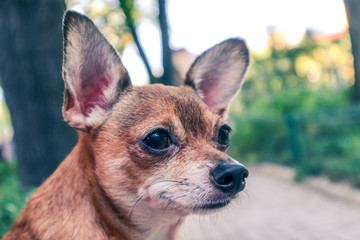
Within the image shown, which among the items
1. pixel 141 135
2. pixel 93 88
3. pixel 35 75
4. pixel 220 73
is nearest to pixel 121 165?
pixel 141 135

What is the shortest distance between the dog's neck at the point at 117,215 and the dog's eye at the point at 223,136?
69 centimetres

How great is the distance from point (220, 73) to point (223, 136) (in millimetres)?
660

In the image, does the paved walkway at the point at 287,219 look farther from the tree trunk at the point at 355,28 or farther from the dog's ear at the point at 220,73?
the tree trunk at the point at 355,28

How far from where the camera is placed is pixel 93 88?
2.49 metres

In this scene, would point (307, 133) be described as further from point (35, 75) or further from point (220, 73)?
point (35, 75)

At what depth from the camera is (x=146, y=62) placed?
9.23m

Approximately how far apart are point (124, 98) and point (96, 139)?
0.41 meters

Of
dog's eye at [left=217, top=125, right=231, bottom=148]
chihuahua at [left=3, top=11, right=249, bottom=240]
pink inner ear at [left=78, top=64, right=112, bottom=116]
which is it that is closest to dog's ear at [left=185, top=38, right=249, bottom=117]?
dog's eye at [left=217, top=125, right=231, bottom=148]

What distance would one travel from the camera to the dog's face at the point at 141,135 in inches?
83.8

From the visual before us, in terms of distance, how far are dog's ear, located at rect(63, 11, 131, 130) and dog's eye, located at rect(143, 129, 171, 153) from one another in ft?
1.30

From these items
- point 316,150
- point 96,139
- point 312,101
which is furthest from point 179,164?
point 312,101

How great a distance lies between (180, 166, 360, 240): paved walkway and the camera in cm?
496

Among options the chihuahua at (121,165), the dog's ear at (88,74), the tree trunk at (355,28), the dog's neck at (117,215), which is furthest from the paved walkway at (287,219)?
the tree trunk at (355,28)

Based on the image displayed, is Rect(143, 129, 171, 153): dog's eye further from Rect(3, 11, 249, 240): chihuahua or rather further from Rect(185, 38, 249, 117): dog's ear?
Rect(185, 38, 249, 117): dog's ear
